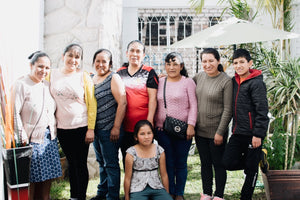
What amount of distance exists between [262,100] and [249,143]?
18.5 inches

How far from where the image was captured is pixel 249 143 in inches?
125

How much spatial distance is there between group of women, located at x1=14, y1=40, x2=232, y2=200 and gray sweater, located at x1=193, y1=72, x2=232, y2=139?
0.03ft

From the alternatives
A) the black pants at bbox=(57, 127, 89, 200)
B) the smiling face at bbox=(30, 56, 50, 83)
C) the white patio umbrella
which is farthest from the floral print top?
the white patio umbrella

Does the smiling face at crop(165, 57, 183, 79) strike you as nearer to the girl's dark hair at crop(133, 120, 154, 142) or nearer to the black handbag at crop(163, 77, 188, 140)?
the black handbag at crop(163, 77, 188, 140)

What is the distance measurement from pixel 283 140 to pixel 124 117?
2.05m

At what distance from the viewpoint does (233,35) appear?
3.45m

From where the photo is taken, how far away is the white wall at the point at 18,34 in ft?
9.34

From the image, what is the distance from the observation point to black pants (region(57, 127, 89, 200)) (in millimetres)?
3188

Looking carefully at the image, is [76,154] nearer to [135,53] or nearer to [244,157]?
[135,53]

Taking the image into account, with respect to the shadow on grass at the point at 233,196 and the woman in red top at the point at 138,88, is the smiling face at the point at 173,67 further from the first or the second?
the shadow on grass at the point at 233,196

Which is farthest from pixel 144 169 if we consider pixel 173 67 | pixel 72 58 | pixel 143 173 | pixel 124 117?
pixel 72 58

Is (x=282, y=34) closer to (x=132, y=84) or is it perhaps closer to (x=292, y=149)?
(x=292, y=149)

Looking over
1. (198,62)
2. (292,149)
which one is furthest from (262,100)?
(198,62)

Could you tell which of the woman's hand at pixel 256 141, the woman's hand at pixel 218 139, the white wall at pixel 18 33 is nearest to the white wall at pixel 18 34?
the white wall at pixel 18 33
